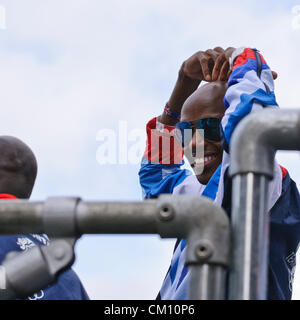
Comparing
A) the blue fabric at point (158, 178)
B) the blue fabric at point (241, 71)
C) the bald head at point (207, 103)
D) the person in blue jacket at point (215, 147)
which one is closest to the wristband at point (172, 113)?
the person in blue jacket at point (215, 147)

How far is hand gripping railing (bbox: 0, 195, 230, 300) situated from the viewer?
145 centimetres

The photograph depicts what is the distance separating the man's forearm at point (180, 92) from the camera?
4508 mm

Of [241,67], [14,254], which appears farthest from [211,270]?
[241,67]

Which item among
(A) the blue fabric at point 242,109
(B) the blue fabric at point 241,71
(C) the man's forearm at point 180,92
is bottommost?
(A) the blue fabric at point 242,109

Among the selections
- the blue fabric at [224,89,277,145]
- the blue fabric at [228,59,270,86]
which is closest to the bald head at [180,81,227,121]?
the blue fabric at [228,59,270,86]

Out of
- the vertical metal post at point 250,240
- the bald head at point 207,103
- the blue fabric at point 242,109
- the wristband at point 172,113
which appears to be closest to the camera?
the vertical metal post at point 250,240

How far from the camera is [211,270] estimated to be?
144 cm

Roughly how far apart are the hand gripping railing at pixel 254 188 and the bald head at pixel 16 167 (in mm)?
2409

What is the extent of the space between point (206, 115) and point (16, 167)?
119cm

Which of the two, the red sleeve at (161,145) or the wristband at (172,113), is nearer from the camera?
the wristband at (172,113)

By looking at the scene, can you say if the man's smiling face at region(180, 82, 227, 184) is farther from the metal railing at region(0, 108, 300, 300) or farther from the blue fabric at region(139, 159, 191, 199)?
the metal railing at region(0, 108, 300, 300)

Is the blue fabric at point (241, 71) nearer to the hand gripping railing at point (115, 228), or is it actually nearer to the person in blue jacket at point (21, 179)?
the person in blue jacket at point (21, 179)

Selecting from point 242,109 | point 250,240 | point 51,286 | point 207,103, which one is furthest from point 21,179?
point 250,240

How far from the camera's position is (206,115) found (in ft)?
13.2
